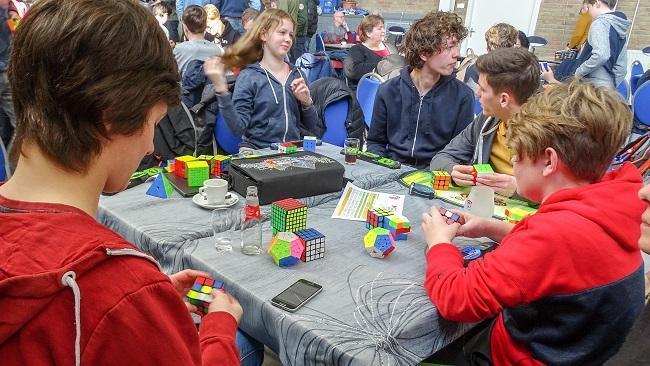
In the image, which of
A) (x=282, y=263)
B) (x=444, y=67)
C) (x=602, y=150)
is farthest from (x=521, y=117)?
(x=444, y=67)

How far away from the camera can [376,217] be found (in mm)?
1642

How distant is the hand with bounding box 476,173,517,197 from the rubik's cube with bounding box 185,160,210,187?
1132mm

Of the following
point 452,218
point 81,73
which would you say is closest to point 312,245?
point 452,218

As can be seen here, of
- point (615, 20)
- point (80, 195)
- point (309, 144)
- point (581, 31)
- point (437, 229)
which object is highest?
point (615, 20)

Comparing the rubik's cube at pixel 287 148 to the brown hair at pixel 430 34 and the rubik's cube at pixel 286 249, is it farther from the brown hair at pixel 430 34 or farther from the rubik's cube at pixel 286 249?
the rubik's cube at pixel 286 249

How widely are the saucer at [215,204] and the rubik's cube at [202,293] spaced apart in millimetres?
580

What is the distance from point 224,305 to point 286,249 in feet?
0.94

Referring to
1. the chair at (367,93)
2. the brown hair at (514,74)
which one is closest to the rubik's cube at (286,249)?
the brown hair at (514,74)

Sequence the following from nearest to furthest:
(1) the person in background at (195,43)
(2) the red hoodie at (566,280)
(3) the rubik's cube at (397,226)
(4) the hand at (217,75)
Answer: (2) the red hoodie at (566,280)
(3) the rubik's cube at (397,226)
(4) the hand at (217,75)
(1) the person in background at (195,43)

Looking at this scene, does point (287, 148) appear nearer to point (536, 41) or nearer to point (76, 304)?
point (76, 304)

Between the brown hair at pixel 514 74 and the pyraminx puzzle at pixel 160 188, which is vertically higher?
the brown hair at pixel 514 74

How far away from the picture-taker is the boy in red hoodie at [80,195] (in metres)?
0.64

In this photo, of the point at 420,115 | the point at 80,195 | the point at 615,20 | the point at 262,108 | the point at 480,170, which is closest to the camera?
the point at 80,195

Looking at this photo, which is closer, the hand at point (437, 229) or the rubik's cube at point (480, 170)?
the hand at point (437, 229)
